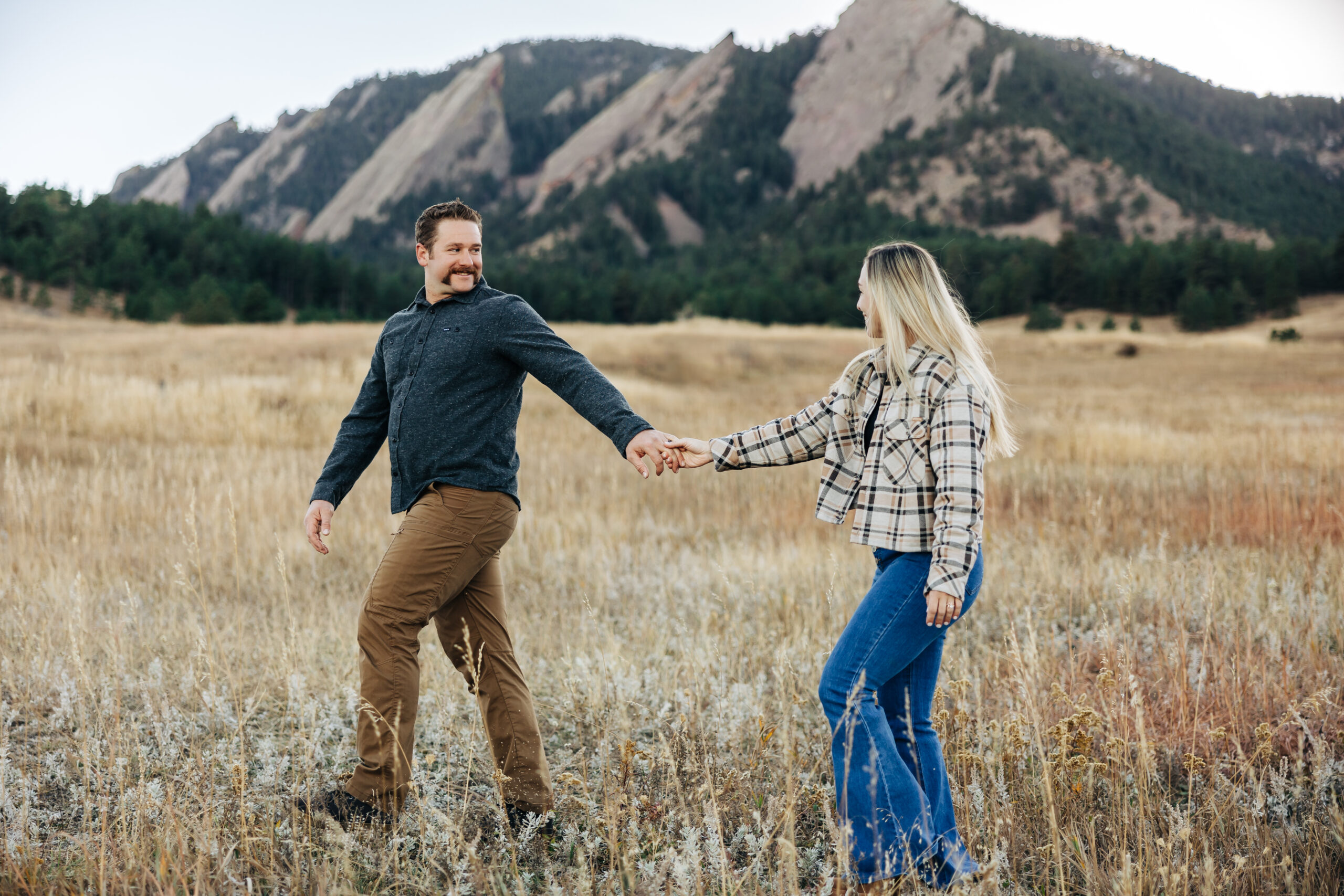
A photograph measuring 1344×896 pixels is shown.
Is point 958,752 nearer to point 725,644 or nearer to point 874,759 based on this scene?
point 874,759

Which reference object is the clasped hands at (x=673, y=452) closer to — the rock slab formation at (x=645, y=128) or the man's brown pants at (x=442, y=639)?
the man's brown pants at (x=442, y=639)

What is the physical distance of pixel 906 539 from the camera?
2.53m

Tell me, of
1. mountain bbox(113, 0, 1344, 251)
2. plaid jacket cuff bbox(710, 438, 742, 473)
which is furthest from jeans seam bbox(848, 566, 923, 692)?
mountain bbox(113, 0, 1344, 251)

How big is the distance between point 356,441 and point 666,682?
2141 millimetres

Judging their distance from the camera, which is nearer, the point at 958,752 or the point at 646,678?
the point at 958,752

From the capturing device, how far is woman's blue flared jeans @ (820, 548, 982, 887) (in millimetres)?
2496

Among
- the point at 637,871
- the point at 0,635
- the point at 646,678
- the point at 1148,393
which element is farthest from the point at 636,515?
the point at 1148,393

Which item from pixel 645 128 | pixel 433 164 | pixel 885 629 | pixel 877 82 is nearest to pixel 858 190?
pixel 877 82

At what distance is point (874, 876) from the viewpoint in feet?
8.34

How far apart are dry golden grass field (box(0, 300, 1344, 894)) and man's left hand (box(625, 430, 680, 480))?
99 centimetres

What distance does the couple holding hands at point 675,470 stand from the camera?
2514 mm

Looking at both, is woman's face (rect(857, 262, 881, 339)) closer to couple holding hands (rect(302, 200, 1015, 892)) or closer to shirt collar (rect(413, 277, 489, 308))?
couple holding hands (rect(302, 200, 1015, 892))

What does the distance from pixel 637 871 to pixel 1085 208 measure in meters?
125

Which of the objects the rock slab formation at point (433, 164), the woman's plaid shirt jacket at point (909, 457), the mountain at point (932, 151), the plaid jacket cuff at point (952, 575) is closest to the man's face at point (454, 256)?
the woman's plaid shirt jacket at point (909, 457)
